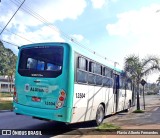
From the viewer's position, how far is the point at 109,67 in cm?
1437

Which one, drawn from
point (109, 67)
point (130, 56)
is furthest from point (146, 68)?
point (109, 67)

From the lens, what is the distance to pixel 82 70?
10430 millimetres

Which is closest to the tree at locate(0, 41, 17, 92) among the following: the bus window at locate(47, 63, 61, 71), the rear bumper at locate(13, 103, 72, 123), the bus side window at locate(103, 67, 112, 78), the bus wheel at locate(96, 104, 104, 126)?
the bus side window at locate(103, 67, 112, 78)

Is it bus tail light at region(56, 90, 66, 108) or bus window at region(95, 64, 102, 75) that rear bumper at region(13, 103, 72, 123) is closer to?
bus tail light at region(56, 90, 66, 108)

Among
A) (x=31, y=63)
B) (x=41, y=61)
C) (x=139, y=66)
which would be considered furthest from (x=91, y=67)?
(x=139, y=66)

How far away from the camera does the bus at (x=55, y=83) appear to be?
937 centimetres

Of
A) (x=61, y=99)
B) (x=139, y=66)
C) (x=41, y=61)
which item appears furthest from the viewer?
(x=139, y=66)

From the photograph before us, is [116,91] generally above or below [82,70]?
below

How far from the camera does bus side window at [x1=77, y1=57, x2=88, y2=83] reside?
33.2ft

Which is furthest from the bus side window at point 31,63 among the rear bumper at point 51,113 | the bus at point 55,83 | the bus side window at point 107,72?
the bus side window at point 107,72

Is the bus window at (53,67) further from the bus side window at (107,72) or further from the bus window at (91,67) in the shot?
the bus side window at (107,72)

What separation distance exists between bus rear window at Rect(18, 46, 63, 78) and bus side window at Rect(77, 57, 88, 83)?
2.90 ft

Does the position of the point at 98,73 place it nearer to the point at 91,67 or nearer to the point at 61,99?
the point at 91,67

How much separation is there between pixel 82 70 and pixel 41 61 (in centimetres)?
159
